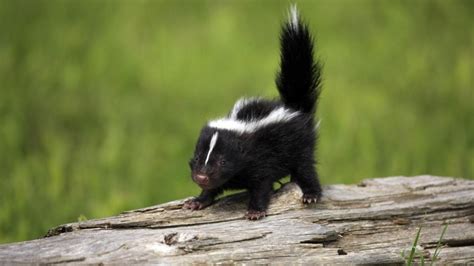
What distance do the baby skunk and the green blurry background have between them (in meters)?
1.34

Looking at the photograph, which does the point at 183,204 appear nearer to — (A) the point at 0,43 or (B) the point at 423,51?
(A) the point at 0,43

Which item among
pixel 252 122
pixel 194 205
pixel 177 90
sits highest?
pixel 177 90

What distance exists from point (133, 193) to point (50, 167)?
0.97 metres

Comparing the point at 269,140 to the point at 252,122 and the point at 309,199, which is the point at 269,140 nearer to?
the point at 252,122

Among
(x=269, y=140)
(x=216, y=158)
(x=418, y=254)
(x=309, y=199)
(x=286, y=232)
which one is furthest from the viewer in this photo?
(x=269, y=140)

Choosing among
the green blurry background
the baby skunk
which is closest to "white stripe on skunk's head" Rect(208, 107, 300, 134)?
the baby skunk

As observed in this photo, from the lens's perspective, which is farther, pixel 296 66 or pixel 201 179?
pixel 296 66

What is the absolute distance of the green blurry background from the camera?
8969mm

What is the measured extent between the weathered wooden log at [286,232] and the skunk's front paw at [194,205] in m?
0.04

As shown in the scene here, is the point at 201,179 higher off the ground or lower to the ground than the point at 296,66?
lower

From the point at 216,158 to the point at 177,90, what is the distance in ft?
19.8

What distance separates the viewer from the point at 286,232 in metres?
5.23

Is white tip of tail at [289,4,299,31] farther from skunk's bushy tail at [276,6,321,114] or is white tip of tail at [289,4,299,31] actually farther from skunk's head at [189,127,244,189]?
skunk's head at [189,127,244,189]

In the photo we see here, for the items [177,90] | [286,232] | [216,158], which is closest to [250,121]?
[216,158]
